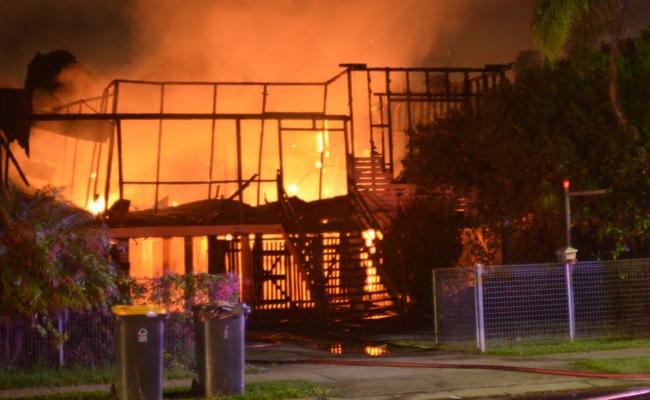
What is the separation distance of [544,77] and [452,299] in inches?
210

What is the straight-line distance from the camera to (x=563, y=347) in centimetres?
1555

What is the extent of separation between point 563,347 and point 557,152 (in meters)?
3.94

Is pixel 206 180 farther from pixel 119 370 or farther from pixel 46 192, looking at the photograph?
pixel 119 370

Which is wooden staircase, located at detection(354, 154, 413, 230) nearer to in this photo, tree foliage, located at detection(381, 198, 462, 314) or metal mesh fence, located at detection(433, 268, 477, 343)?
tree foliage, located at detection(381, 198, 462, 314)

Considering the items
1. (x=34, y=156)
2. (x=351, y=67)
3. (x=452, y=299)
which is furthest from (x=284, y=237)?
(x=452, y=299)

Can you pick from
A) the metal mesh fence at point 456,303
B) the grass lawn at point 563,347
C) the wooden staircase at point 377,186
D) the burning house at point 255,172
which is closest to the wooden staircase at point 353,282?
the burning house at point 255,172

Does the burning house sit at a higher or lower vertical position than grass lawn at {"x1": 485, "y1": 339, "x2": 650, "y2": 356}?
higher

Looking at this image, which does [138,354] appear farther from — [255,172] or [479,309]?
[255,172]

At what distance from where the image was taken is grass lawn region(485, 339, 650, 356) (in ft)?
49.8

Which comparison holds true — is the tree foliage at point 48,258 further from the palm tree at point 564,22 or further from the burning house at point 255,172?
the burning house at point 255,172

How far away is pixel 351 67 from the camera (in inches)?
998

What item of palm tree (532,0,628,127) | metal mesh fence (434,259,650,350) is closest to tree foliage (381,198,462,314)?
palm tree (532,0,628,127)

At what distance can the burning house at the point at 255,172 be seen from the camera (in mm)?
23422

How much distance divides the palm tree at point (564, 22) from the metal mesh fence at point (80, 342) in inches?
351
